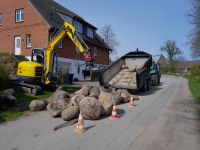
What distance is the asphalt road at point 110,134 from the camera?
23.0 feet

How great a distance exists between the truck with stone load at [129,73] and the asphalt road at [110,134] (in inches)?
253

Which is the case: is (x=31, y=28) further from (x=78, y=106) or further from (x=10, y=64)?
(x=78, y=106)

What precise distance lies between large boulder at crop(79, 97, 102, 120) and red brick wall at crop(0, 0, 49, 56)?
63.2 feet

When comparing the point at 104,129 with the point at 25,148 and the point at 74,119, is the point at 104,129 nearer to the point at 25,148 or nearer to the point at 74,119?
the point at 74,119

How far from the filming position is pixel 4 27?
103 feet

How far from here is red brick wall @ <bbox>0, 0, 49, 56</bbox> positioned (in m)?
28.6

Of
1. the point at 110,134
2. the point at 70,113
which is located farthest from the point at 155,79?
the point at 110,134

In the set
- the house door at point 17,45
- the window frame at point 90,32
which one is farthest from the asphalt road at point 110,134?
the window frame at point 90,32

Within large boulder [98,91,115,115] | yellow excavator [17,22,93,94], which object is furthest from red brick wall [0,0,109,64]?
large boulder [98,91,115,115]

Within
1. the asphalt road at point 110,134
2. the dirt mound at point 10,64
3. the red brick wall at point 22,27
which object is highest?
the red brick wall at point 22,27

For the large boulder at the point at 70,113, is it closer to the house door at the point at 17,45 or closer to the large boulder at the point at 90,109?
the large boulder at the point at 90,109

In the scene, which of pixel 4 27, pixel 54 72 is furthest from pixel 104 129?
pixel 4 27

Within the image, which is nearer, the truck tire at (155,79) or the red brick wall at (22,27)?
the truck tire at (155,79)

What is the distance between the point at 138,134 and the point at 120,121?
5.95ft
